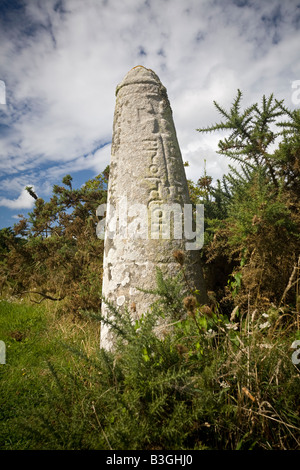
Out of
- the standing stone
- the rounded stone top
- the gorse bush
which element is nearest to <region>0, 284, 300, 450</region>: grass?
the gorse bush

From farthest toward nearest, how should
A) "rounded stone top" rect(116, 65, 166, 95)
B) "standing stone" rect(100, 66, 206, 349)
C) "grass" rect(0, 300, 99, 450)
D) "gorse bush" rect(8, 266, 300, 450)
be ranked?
"rounded stone top" rect(116, 65, 166, 95), "standing stone" rect(100, 66, 206, 349), "grass" rect(0, 300, 99, 450), "gorse bush" rect(8, 266, 300, 450)

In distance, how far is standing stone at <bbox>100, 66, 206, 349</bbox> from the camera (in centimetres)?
247

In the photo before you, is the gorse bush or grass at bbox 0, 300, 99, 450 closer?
the gorse bush

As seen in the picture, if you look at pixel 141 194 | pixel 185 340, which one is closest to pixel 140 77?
pixel 141 194

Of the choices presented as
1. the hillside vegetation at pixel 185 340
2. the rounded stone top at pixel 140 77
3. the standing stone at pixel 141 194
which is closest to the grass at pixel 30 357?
the hillside vegetation at pixel 185 340

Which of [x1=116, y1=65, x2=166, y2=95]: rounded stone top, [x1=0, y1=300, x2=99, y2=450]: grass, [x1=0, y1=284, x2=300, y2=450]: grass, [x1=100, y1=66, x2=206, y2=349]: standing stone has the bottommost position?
[x1=0, y1=300, x2=99, y2=450]: grass

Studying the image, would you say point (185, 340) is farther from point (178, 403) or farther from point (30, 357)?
point (30, 357)

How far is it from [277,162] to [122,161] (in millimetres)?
1927

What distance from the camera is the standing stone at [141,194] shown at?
8.11 feet

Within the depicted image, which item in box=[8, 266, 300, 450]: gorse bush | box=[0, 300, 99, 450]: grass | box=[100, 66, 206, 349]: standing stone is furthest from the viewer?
box=[100, 66, 206, 349]: standing stone

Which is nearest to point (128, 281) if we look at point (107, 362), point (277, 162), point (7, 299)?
point (107, 362)

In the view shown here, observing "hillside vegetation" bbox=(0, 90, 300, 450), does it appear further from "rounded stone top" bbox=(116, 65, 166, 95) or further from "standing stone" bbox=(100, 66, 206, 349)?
"rounded stone top" bbox=(116, 65, 166, 95)
